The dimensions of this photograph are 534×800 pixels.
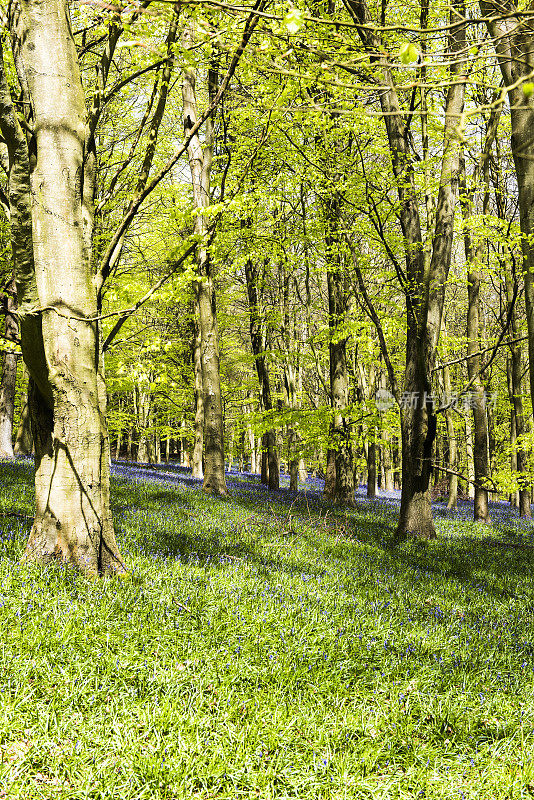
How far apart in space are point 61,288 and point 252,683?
12.3ft

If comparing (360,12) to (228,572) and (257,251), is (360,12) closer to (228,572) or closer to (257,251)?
(257,251)

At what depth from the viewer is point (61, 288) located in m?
4.45

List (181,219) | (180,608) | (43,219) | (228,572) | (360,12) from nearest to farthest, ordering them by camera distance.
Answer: (180,608) < (43,219) < (228,572) < (181,219) < (360,12)

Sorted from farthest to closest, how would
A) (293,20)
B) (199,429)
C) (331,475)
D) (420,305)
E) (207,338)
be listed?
(199,429)
(331,475)
(207,338)
(420,305)
(293,20)

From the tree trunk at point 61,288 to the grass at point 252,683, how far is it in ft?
1.39

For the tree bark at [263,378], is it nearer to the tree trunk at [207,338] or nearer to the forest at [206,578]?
the tree trunk at [207,338]

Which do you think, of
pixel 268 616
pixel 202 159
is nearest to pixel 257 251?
pixel 202 159

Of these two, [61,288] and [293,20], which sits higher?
[293,20]

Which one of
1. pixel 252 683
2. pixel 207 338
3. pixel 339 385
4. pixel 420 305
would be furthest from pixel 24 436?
pixel 252 683

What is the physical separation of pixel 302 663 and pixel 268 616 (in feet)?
1.92

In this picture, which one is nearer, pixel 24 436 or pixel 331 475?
pixel 331 475

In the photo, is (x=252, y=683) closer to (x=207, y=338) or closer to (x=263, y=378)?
(x=207, y=338)

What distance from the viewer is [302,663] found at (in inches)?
143

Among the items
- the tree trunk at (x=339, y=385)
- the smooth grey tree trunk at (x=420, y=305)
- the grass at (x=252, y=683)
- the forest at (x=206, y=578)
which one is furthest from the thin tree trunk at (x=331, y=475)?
the grass at (x=252, y=683)
